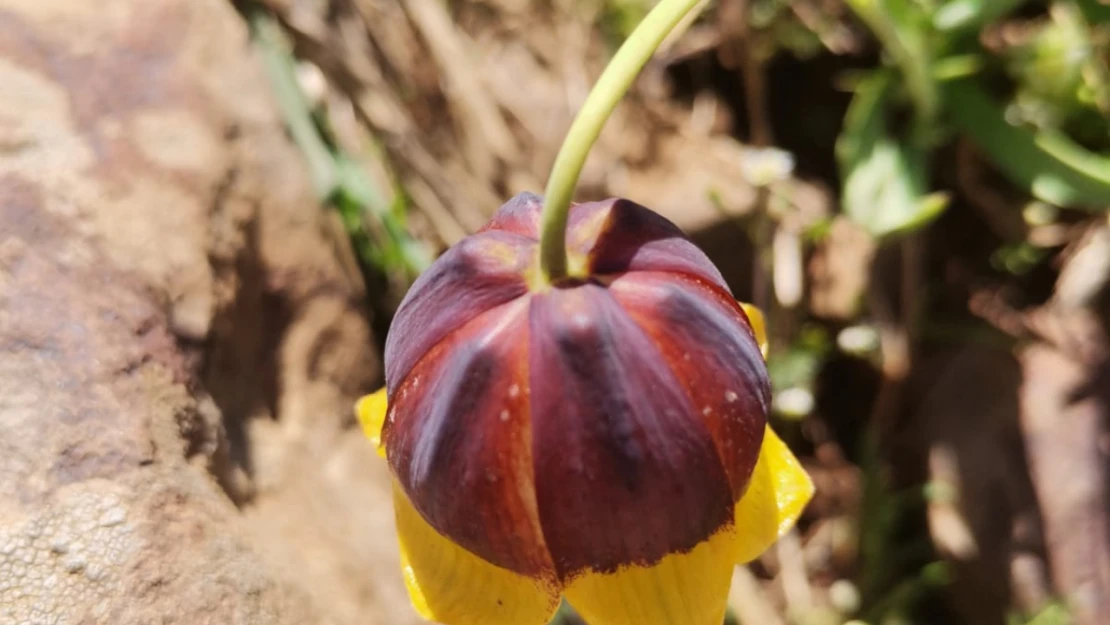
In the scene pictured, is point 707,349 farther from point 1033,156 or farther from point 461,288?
point 1033,156

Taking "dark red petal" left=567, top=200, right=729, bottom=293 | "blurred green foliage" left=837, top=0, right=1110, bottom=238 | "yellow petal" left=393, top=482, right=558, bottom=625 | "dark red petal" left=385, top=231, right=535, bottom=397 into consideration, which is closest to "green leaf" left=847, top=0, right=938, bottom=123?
"blurred green foliage" left=837, top=0, right=1110, bottom=238

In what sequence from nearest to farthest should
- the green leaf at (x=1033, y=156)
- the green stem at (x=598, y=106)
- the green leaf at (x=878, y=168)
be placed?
the green stem at (x=598, y=106) < the green leaf at (x=1033, y=156) < the green leaf at (x=878, y=168)

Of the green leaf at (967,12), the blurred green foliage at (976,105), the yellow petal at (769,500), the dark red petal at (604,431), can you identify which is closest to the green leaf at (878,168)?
the blurred green foliage at (976,105)

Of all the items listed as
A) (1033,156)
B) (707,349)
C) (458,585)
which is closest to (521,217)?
(707,349)

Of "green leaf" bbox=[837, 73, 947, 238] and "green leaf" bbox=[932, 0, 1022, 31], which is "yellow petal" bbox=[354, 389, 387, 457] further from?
"green leaf" bbox=[932, 0, 1022, 31]

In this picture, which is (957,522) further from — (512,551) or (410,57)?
(410,57)

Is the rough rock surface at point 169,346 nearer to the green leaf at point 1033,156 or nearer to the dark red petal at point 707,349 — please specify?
the dark red petal at point 707,349
